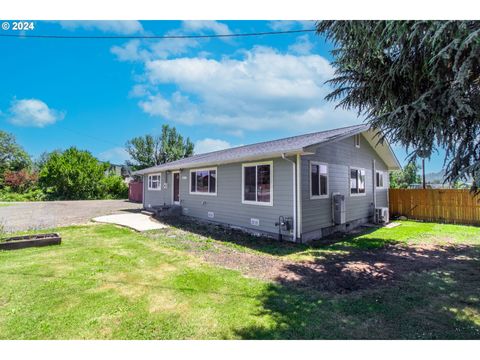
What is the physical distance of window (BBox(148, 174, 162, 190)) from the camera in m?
15.1

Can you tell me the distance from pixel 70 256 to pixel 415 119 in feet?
24.6

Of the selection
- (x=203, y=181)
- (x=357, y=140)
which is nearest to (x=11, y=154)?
(x=203, y=181)

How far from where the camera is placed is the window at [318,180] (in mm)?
7715

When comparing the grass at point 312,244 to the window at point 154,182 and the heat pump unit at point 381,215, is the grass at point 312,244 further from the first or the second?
the window at point 154,182

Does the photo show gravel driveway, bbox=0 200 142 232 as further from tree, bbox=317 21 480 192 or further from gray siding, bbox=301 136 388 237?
tree, bbox=317 21 480 192

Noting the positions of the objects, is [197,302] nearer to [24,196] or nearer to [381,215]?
[381,215]

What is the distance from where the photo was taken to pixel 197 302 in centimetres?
341

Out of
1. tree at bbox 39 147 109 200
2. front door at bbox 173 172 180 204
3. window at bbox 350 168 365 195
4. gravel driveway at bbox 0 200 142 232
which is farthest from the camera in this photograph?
tree at bbox 39 147 109 200

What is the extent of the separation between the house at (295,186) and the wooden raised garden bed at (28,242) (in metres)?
5.24

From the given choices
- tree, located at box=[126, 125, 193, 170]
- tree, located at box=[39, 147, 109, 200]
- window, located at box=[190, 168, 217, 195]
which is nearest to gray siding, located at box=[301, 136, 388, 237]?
window, located at box=[190, 168, 217, 195]

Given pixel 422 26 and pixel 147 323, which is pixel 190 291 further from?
pixel 422 26

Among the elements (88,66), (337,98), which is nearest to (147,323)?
(88,66)

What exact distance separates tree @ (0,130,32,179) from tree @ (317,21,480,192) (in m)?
42.0

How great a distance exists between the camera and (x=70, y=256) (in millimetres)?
5559
